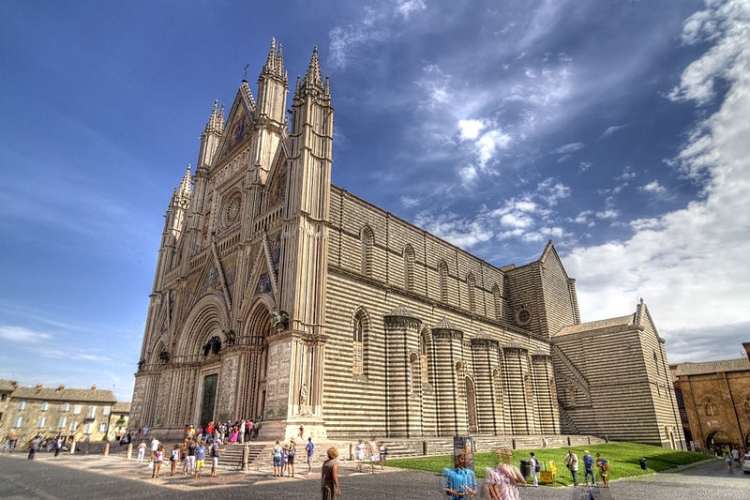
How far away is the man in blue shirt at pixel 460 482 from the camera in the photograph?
5363mm

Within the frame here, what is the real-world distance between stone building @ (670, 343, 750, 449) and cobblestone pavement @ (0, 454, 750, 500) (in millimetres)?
34839

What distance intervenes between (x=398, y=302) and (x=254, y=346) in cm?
846

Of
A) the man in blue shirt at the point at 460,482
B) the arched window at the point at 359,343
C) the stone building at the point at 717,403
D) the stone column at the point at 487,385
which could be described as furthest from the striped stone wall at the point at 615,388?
the man in blue shirt at the point at 460,482

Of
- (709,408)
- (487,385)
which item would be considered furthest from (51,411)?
(709,408)

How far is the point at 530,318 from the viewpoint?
4088 centimetres

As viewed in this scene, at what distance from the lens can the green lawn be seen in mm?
16859

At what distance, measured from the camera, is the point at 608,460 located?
2247 cm

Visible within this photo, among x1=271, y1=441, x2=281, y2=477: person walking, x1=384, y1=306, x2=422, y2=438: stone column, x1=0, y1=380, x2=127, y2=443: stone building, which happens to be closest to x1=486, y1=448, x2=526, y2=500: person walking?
x1=271, y1=441, x2=281, y2=477: person walking

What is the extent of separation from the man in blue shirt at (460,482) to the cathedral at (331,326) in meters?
15.2

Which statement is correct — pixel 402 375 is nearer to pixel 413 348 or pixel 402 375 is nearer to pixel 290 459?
pixel 413 348

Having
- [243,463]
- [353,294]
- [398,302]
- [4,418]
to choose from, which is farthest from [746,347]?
[4,418]

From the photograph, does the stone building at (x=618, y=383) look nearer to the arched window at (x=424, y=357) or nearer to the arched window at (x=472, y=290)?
the arched window at (x=472, y=290)

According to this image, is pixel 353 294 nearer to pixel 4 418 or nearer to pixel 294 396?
pixel 294 396

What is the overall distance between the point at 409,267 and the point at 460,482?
26432 mm
